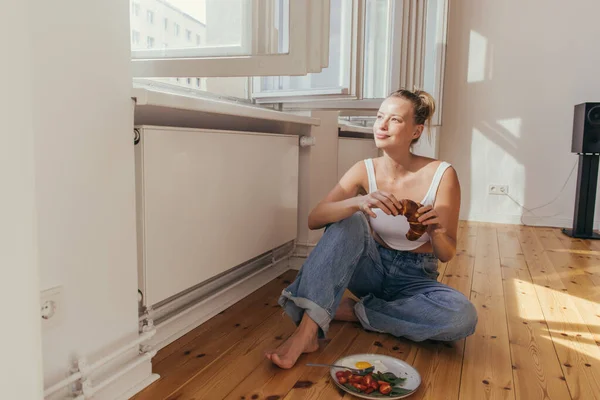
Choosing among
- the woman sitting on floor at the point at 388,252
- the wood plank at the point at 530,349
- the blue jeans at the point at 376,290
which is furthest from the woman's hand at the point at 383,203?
the wood plank at the point at 530,349

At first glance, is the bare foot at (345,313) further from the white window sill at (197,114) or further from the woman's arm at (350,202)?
the white window sill at (197,114)

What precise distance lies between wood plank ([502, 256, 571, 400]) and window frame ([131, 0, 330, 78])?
1.12 metres

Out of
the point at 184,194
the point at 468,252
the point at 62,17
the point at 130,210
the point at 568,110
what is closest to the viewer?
the point at 62,17

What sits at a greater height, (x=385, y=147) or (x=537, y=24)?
(x=537, y=24)

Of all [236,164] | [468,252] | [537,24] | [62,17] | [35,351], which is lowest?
[468,252]

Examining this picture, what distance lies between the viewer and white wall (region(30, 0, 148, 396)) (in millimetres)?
1000

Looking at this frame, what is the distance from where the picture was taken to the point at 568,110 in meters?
4.04

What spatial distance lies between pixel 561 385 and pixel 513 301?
77 cm

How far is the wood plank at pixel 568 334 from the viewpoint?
1.38 m

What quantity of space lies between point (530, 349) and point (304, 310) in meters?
0.73

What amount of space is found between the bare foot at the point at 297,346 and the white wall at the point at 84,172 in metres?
0.42

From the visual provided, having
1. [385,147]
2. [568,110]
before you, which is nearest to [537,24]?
[568,110]

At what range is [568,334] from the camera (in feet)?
5.70

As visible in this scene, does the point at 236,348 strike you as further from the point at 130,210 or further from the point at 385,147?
the point at 385,147
